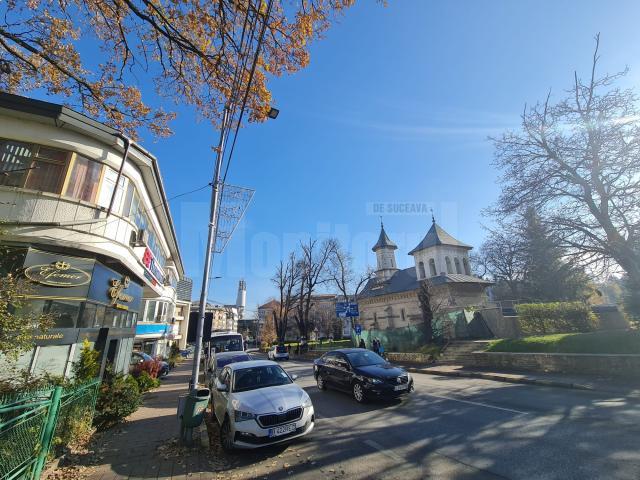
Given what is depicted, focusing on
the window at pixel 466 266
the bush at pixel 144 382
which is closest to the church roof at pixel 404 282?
the window at pixel 466 266

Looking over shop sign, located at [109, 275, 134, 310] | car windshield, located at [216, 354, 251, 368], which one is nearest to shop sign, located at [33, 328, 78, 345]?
shop sign, located at [109, 275, 134, 310]

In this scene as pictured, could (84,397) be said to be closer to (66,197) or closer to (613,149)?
(66,197)

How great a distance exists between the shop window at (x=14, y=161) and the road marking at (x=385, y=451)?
11244 millimetres

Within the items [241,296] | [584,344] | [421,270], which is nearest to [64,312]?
[584,344]

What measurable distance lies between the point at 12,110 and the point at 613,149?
2377cm

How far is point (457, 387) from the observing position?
11.7 meters

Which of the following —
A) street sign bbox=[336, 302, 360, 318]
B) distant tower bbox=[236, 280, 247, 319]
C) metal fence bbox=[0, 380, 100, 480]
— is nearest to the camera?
metal fence bbox=[0, 380, 100, 480]

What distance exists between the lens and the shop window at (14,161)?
839 centimetres

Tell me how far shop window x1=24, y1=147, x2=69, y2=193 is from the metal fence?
600 cm

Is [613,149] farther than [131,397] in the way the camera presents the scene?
Yes

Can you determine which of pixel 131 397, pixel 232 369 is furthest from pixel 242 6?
pixel 131 397

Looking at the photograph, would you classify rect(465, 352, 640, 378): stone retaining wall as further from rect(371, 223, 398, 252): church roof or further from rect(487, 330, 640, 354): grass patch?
rect(371, 223, 398, 252): church roof

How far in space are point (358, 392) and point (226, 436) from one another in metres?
4.93

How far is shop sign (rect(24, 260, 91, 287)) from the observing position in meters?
7.81
